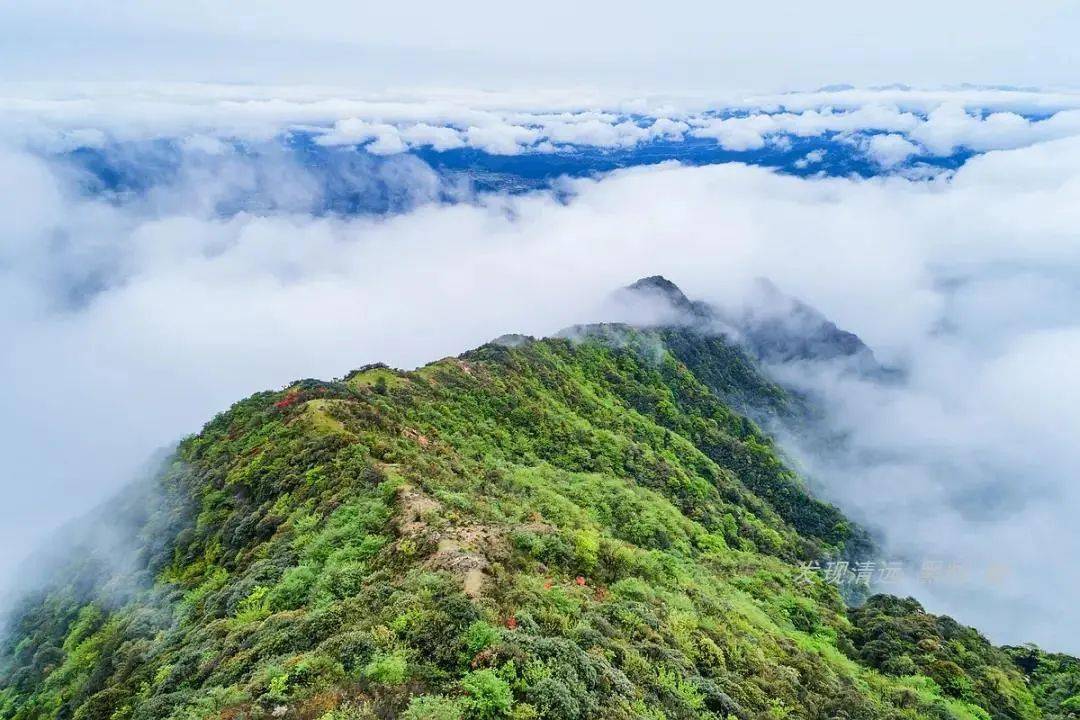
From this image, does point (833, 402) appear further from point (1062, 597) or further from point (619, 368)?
point (619, 368)

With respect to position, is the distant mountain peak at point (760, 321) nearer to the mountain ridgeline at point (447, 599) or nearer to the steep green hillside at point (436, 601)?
the mountain ridgeline at point (447, 599)

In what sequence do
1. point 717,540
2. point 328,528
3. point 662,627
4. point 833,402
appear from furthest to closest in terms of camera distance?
1. point 833,402
2. point 717,540
3. point 328,528
4. point 662,627

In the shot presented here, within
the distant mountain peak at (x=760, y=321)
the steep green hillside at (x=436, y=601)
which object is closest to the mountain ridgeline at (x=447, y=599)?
the steep green hillside at (x=436, y=601)

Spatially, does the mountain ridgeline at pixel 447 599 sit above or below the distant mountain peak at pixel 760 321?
above

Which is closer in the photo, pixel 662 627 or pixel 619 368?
pixel 662 627

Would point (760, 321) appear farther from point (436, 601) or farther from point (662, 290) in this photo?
point (436, 601)

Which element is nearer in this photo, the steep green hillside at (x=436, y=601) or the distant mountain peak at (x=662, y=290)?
the steep green hillside at (x=436, y=601)

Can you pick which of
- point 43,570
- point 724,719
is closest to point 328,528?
point 724,719
